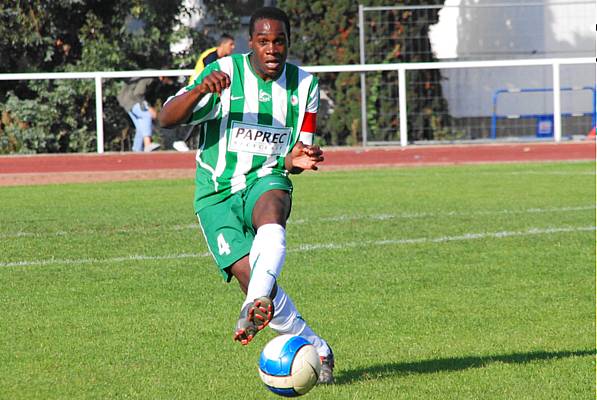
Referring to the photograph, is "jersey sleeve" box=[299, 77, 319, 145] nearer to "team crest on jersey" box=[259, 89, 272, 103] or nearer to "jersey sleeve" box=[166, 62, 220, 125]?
"team crest on jersey" box=[259, 89, 272, 103]

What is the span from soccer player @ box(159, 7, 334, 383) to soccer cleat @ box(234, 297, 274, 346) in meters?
0.42

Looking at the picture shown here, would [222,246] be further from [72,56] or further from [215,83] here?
[72,56]

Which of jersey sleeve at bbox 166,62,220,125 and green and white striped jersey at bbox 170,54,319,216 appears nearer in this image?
jersey sleeve at bbox 166,62,220,125

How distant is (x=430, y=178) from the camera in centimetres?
1733

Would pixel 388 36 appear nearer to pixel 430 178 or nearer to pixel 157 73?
pixel 157 73

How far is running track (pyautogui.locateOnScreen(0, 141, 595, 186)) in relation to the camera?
754 inches

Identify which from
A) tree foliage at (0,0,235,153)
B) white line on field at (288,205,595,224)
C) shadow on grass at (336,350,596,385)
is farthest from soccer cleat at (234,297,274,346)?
tree foliage at (0,0,235,153)

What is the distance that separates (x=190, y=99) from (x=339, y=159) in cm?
1494

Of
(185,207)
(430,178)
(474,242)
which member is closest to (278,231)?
(474,242)

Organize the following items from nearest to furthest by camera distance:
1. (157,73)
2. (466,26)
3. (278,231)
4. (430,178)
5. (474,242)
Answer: (278,231), (474,242), (430,178), (157,73), (466,26)

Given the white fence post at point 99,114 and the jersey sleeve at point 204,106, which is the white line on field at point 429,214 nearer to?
the jersey sleeve at point 204,106

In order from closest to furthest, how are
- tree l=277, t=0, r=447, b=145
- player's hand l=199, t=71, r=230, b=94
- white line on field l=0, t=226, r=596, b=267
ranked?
player's hand l=199, t=71, r=230, b=94
white line on field l=0, t=226, r=596, b=267
tree l=277, t=0, r=447, b=145

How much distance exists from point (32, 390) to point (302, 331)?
4.14 feet

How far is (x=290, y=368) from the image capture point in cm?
528
